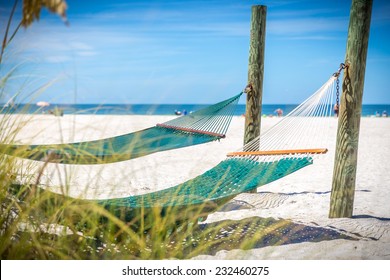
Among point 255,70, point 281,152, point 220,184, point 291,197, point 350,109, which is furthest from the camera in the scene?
point 291,197

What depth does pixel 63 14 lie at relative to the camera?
106 cm

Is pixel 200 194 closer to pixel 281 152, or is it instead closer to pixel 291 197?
pixel 281 152

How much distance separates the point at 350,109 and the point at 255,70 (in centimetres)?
90

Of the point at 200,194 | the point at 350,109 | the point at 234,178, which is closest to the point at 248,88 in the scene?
the point at 350,109

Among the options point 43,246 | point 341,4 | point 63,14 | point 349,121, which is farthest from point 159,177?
point 63,14

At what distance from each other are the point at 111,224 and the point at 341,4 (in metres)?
1.86

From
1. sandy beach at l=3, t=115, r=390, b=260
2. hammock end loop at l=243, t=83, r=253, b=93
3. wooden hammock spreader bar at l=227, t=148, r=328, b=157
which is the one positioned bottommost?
sandy beach at l=3, t=115, r=390, b=260

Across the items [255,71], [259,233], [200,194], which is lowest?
[259,233]

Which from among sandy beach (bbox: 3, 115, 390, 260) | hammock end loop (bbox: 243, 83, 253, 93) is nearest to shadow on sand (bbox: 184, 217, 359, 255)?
sandy beach (bbox: 3, 115, 390, 260)

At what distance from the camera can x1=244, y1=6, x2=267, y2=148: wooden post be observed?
121 inches

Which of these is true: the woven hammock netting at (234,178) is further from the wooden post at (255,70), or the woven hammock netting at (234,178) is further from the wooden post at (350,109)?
the wooden post at (255,70)

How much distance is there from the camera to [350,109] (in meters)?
2.44

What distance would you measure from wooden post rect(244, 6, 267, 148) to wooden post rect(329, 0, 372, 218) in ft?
2.61

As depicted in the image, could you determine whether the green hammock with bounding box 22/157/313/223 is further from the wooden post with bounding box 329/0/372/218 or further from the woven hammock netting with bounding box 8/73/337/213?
the wooden post with bounding box 329/0/372/218
